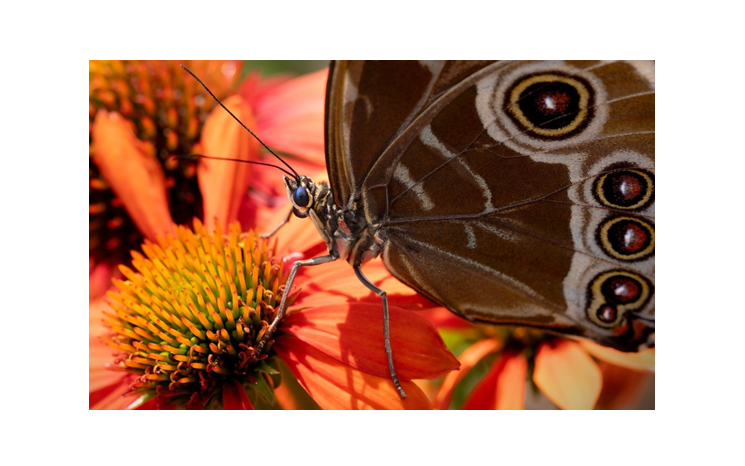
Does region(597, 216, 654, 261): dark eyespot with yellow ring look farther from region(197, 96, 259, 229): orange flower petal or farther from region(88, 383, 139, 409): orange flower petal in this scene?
region(88, 383, 139, 409): orange flower petal

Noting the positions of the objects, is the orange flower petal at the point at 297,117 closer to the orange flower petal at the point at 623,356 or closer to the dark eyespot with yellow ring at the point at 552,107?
the dark eyespot with yellow ring at the point at 552,107

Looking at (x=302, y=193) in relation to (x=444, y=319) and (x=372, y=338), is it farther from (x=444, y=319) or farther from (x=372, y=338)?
(x=444, y=319)

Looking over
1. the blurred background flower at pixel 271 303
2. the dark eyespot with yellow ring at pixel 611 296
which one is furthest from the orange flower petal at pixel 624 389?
the dark eyespot with yellow ring at pixel 611 296

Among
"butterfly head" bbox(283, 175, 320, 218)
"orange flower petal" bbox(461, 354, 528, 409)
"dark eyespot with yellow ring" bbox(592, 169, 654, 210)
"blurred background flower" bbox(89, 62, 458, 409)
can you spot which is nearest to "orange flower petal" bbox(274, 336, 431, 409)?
"blurred background flower" bbox(89, 62, 458, 409)

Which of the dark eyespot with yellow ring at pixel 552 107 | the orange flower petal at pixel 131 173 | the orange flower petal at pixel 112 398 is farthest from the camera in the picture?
the orange flower petal at pixel 131 173
